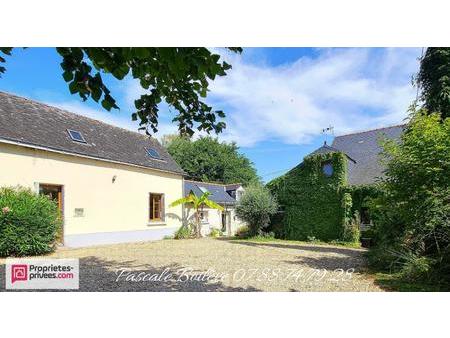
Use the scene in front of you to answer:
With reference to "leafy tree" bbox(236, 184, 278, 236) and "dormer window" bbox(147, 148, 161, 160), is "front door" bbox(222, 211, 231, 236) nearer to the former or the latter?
"leafy tree" bbox(236, 184, 278, 236)

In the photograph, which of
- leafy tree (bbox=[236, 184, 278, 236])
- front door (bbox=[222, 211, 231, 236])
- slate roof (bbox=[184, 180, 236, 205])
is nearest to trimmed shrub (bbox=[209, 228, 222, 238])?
front door (bbox=[222, 211, 231, 236])

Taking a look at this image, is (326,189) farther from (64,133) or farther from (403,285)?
(64,133)

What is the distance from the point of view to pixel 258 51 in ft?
13.4

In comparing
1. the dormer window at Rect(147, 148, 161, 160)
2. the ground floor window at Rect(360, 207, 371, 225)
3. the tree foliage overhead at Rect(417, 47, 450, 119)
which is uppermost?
the tree foliage overhead at Rect(417, 47, 450, 119)

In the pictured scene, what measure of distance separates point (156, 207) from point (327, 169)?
24.8 ft

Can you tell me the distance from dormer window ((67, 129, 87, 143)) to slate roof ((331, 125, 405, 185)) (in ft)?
35.1

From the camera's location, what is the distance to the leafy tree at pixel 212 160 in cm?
2591

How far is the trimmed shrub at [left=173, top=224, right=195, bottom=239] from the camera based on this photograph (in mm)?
14711

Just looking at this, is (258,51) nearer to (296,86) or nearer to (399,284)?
(296,86)

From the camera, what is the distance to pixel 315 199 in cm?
1435

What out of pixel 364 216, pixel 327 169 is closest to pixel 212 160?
pixel 327 169

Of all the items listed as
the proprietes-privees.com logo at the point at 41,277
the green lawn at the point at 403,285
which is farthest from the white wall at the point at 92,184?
the green lawn at the point at 403,285
